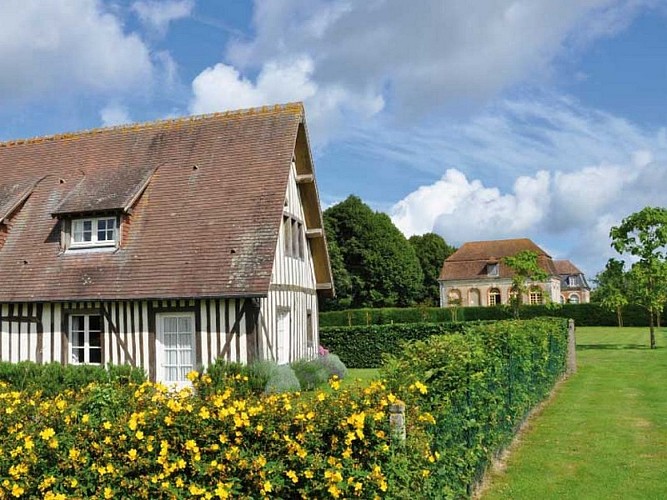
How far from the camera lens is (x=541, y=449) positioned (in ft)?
31.1

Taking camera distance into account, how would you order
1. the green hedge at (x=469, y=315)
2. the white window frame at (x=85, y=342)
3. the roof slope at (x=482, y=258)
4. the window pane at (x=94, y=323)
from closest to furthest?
the white window frame at (x=85, y=342) < the window pane at (x=94, y=323) < the green hedge at (x=469, y=315) < the roof slope at (x=482, y=258)

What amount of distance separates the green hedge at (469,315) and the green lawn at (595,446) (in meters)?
21.7

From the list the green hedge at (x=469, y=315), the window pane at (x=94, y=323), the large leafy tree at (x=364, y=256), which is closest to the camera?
the window pane at (x=94, y=323)

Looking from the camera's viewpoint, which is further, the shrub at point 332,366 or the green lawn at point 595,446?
the shrub at point 332,366

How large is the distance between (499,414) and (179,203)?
10.8 m

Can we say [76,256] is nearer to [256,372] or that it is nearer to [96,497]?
[256,372]

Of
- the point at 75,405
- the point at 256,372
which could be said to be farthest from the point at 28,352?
the point at 75,405

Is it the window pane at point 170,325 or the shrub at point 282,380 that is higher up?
the window pane at point 170,325

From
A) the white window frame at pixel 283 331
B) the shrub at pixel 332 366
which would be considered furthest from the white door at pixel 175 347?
the shrub at pixel 332 366

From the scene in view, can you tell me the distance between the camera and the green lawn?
7516 millimetres

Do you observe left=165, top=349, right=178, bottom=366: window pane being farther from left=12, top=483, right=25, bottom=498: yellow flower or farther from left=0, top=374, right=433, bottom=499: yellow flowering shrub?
left=12, top=483, right=25, bottom=498: yellow flower

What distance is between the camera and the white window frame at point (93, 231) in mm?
16344

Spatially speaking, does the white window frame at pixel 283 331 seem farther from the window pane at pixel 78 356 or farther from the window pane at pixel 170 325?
the window pane at pixel 78 356

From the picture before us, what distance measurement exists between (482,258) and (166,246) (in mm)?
50527
